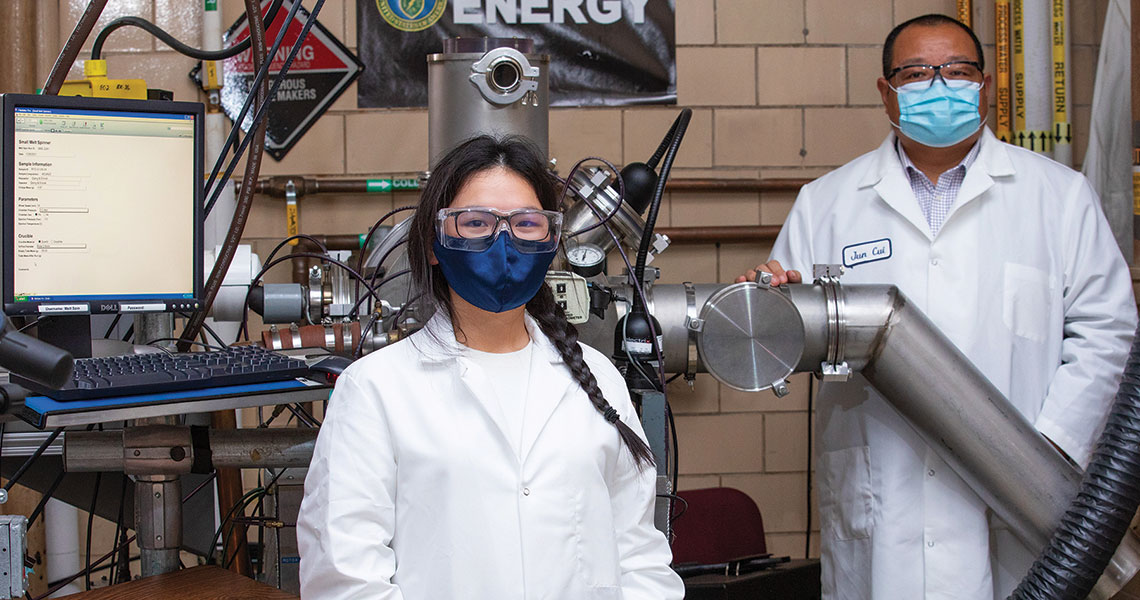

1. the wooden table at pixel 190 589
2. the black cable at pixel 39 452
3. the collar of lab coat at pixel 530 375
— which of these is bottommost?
the wooden table at pixel 190 589

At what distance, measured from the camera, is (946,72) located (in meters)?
1.97

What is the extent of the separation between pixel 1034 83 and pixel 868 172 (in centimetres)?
96

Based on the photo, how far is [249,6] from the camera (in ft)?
5.80

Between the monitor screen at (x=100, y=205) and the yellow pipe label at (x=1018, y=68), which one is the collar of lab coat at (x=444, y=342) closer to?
the monitor screen at (x=100, y=205)

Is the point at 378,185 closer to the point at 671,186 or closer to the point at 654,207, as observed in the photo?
the point at 671,186

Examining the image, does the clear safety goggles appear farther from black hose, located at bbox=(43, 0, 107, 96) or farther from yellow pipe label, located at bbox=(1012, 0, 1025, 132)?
yellow pipe label, located at bbox=(1012, 0, 1025, 132)

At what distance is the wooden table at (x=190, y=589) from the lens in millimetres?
1461

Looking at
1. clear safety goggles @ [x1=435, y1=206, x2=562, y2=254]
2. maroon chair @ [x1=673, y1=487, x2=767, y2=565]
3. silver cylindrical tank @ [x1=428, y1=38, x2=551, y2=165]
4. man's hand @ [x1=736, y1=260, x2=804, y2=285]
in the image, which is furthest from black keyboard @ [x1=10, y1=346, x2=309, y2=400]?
maroon chair @ [x1=673, y1=487, x2=767, y2=565]

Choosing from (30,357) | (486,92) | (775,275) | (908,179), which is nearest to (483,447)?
(30,357)

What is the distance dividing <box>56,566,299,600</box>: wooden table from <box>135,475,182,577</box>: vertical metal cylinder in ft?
0.13

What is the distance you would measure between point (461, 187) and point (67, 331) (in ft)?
2.60

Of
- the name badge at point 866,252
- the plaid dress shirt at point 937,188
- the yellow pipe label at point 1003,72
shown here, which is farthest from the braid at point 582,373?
the yellow pipe label at point 1003,72

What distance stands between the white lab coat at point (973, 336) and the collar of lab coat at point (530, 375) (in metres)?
0.92

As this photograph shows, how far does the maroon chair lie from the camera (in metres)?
2.33
